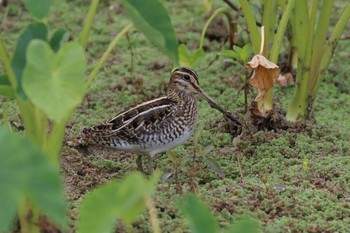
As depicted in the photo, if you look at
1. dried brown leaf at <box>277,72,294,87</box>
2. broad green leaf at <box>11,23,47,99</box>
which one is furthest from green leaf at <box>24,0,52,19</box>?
dried brown leaf at <box>277,72,294,87</box>

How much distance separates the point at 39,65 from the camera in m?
3.52

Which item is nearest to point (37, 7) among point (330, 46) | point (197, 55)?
point (197, 55)

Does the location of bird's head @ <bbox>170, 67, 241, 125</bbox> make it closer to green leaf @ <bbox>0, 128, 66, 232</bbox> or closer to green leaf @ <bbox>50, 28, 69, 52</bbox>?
green leaf @ <bbox>50, 28, 69, 52</bbox>

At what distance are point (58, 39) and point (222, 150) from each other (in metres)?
1.62

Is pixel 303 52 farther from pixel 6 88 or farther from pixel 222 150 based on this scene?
pixel 6 88

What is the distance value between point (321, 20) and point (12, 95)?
7.32 ft

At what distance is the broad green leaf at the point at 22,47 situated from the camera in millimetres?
3799

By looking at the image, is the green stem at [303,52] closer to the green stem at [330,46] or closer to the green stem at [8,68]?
the green stem at [330,46]

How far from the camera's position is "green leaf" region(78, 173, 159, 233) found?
3307 millimetres

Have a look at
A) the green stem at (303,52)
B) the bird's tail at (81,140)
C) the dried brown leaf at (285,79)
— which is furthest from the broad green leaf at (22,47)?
the dried brown leaf at (285,79)

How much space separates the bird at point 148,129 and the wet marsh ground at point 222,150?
10cm

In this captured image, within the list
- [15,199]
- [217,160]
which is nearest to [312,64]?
[217,160]

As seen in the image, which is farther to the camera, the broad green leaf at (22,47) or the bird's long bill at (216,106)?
the bird's long bill at (216,106)

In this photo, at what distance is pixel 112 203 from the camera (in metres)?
3.36
